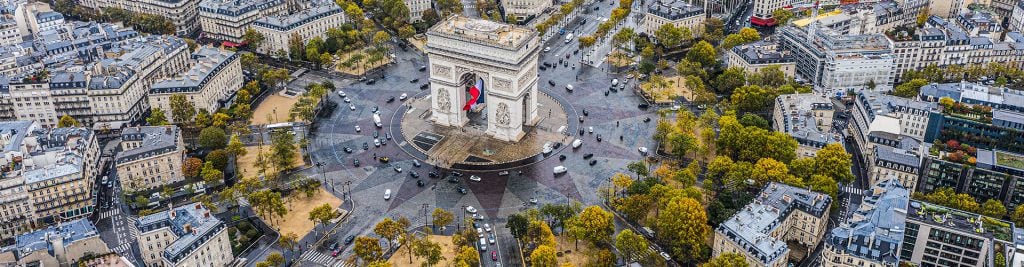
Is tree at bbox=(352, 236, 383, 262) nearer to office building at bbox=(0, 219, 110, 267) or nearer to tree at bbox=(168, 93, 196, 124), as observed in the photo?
office building at bbox=(0, 219, 110, 267)

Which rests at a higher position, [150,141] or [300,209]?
[150,141]

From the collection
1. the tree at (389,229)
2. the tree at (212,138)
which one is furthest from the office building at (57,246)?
the tree at (389,229)

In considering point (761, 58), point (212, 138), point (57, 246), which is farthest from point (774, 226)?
point (57, 246)

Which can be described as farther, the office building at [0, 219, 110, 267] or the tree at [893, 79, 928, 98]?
the tree at [893, 79, 928, 98]

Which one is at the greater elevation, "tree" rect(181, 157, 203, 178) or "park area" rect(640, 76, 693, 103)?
"tree" rect(181, 157, 203, 178)

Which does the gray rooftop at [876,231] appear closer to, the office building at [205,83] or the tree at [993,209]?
the tree at [993,209]

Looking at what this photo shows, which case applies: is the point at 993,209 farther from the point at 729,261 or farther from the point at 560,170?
the point at 560,170

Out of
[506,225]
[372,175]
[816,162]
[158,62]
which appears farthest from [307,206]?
[816,162]

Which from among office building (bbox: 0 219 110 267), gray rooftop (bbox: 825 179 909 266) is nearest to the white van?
gray rooftop (bbox: 825 179 909 266)
